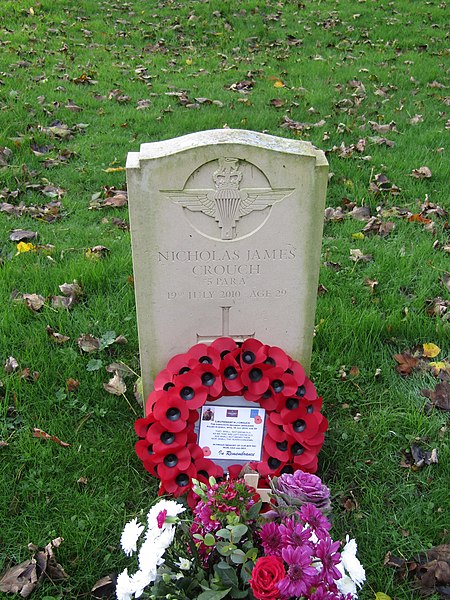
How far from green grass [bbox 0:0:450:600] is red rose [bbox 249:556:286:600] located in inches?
31.7

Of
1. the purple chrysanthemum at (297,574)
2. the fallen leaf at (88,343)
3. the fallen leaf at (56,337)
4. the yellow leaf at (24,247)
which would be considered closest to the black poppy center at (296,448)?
the purple chrysanthemum at (297,574)

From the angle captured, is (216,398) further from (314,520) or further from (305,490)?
(314,520)

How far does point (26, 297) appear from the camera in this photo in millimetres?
3740

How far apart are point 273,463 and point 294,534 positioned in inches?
36.3

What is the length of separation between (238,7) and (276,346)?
8501 millimetres

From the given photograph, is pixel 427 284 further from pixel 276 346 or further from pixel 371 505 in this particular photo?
pixel 371 505

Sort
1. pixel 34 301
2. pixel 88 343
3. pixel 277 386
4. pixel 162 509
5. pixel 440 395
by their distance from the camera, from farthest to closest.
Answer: pixel 34 301 → pixel 88 343 → pixel 440 395 → pixel 277 386 → pixel 162 509

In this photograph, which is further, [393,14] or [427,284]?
[393,14]

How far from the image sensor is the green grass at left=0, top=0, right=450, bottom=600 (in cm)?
268

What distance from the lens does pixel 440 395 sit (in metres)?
3.21

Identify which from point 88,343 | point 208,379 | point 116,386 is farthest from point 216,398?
point 88,343

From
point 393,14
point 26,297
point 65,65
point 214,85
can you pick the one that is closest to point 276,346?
point 26,297

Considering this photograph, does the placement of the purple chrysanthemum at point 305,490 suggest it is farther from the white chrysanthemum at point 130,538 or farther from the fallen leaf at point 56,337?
the fallen leaf at point 56,337

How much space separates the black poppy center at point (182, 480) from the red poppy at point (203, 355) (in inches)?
19.0
